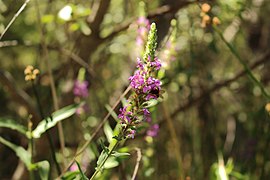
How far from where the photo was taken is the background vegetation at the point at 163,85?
1.35 metres

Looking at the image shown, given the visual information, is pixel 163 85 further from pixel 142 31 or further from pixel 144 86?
pixel 144 86

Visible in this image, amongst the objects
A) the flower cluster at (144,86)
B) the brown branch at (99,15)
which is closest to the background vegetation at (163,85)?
the brown branch at (99,15)

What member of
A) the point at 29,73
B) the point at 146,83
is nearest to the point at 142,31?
the point at 29,73

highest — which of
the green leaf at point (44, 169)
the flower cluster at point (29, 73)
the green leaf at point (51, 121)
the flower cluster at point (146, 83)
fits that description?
the flower cluster at point (29, 73)

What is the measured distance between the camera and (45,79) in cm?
175

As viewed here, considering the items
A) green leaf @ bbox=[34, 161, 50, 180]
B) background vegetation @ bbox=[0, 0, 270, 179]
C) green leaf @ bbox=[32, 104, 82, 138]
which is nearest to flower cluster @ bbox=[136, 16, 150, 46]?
background vegetation @ bbox=[0, 0, 270, 179]

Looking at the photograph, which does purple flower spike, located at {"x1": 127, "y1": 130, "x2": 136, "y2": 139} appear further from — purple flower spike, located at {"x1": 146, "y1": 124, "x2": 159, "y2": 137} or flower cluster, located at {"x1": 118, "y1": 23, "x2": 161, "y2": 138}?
purple flower spike, located at {"x1": 146, "y1": 124, "x2": 159, "y2": 137}

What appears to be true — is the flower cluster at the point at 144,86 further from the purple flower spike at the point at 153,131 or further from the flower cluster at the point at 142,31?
the purple flower spike at the point at 153,131

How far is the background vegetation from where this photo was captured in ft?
4.42

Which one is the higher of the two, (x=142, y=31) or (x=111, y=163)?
(x=142, y=31)

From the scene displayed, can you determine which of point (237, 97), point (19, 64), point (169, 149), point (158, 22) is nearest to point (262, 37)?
point (237, 97)

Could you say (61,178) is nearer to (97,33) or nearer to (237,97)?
(97,33)

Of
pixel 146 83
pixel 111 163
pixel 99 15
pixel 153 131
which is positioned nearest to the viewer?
pixel 146 83

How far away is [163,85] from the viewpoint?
149cm
